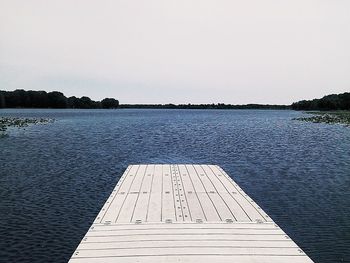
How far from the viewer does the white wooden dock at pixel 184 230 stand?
7.77 meters

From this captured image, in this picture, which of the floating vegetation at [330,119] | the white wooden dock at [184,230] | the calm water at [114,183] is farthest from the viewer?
the floating vegetation at [330,119]

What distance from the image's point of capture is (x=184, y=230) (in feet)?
30.4

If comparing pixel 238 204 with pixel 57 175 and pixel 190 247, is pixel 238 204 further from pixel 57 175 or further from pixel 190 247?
pixel 57 175

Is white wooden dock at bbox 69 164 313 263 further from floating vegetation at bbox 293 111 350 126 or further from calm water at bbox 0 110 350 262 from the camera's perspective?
floating vegetation at bbox 293 111 350 126

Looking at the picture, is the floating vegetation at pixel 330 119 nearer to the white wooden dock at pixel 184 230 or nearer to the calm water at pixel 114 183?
the calm water at pixel 114 183

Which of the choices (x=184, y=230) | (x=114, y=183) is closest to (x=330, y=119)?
(x=114, y=183)

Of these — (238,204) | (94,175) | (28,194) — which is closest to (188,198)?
(238,204)

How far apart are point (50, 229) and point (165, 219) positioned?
6.37m

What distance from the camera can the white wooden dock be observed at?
25.5ft

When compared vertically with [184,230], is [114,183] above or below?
below

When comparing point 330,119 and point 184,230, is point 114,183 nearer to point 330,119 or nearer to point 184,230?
point 184,230

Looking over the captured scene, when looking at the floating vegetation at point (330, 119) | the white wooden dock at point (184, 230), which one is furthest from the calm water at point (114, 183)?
the floating vegetation at point (330, 119)

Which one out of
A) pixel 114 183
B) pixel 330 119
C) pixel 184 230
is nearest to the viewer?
pixel 184 230

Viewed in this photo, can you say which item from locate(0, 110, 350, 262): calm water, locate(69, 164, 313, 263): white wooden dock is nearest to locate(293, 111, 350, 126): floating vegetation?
locate(0, 110, 350, 262): calm water
